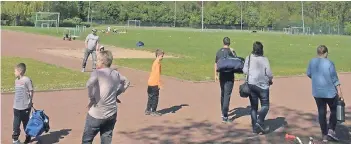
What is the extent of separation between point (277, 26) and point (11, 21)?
2216 inches

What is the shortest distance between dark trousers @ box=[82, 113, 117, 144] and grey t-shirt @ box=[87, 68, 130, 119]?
0.06m

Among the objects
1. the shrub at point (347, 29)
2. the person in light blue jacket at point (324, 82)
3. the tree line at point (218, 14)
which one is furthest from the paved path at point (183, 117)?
the tree line at point (218, 14)

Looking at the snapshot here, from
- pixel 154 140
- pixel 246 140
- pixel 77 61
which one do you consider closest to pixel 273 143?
pixel 246 140

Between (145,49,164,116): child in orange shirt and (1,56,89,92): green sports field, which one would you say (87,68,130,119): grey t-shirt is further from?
(1,56,89,92): green sports field

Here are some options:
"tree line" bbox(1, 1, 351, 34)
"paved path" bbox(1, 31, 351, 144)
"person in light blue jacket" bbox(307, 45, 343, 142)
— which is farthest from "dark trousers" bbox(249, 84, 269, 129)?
"tree line" bbox(1, 1, 351, 34)

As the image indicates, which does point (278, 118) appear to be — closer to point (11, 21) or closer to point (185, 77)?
point (185, 77)

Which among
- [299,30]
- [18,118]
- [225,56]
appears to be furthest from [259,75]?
[299,30]

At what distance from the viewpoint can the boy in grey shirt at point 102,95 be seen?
5.72 meters

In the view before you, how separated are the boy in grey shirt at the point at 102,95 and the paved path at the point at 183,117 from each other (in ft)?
6.73

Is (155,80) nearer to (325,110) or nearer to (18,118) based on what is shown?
(18,118)

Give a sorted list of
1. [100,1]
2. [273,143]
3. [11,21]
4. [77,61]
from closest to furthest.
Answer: [273,143], [77,61], [11,21], [100,1]

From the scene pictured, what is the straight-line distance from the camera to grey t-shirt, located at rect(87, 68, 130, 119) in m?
5.71

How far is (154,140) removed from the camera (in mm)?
7957

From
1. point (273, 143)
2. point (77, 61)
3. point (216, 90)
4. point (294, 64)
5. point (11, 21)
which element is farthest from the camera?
point (11, 21)
